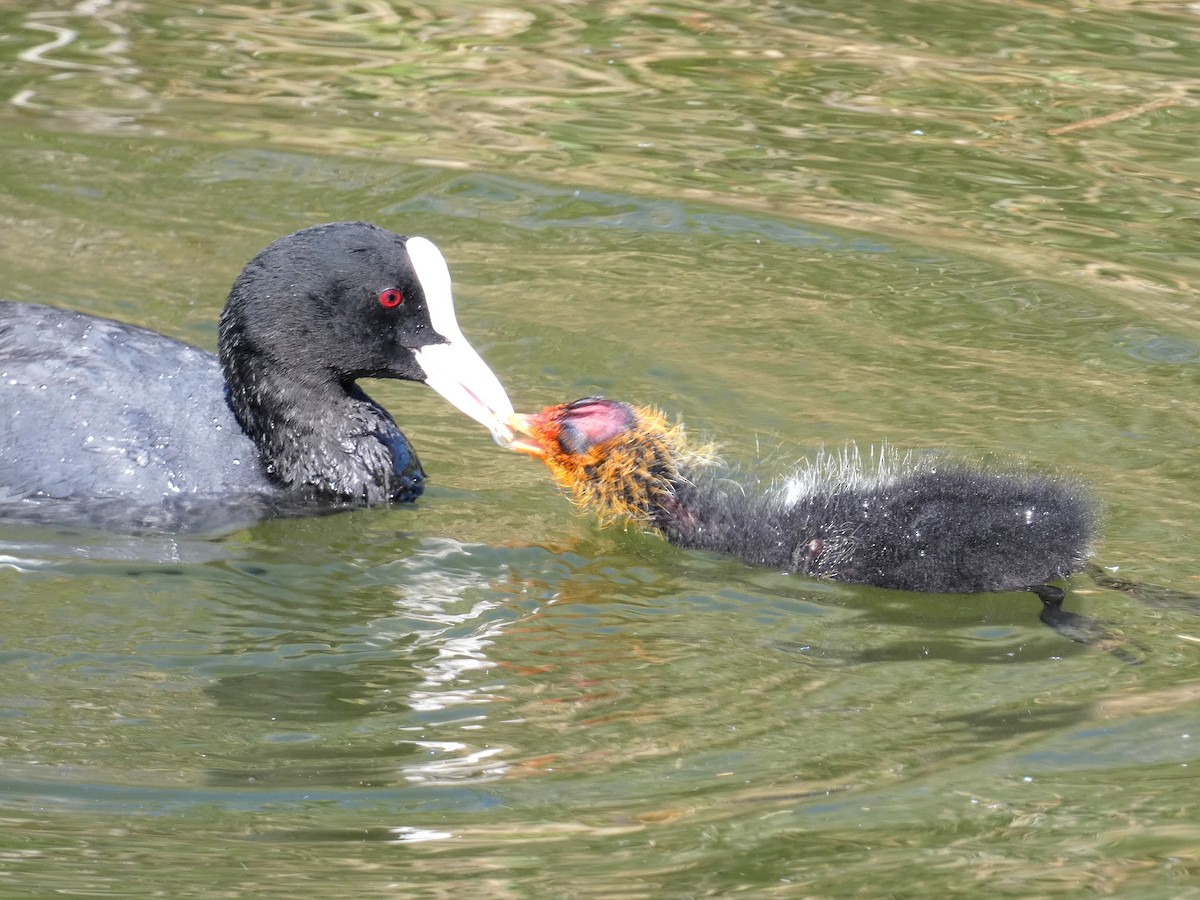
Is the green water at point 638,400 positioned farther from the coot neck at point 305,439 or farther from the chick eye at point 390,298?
the chick eye at point 390,298

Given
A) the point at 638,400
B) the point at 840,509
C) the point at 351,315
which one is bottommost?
the point at 638,400

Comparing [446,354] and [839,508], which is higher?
[446,354]

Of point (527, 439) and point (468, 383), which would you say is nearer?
point (527, 439)

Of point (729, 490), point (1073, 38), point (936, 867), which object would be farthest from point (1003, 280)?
point (936, 867)

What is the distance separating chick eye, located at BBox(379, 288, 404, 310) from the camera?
14.2 feet

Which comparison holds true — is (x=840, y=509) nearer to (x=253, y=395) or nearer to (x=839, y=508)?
(x=839, y=508)

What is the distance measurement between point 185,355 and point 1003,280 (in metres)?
2.66

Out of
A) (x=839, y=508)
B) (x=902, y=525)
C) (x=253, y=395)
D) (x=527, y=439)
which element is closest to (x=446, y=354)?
(x=527, y=439)

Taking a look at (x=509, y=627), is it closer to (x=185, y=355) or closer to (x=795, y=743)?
(x=795, y=743)

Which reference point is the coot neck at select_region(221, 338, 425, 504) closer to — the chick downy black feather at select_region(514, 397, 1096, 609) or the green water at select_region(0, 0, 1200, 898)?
the green water at select_region(0, 0, 1200, 898)

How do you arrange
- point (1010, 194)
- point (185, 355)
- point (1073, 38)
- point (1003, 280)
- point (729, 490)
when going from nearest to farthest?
point (729, 490) < point (185, 355) < point (1003, 280) < point (1010, 194) < point (1073, 38)

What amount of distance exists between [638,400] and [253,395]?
1.13 metres

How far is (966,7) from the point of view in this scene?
816 cm

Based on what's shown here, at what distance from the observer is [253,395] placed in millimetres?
4488
